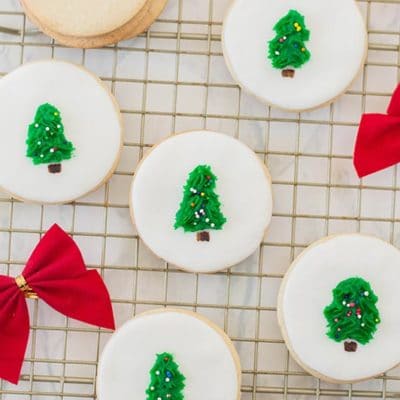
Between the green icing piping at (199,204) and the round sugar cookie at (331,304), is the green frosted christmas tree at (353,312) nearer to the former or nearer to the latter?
the round sugar cookie at (331,304)

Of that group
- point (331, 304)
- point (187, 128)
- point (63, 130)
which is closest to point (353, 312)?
point (331, 304)

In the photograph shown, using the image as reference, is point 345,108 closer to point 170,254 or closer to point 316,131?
point 316,131

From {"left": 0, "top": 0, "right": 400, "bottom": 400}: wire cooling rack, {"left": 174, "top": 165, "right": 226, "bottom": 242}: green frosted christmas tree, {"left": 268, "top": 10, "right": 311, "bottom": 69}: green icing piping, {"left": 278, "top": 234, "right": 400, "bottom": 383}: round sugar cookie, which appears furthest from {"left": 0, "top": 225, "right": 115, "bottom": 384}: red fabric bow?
{"left": 268, "top": 10, "right": 311, "bottom": 69}: green icing piping

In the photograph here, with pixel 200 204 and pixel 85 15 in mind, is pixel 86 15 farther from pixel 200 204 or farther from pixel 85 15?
pixel 200 204

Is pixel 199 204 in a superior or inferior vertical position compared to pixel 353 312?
superior

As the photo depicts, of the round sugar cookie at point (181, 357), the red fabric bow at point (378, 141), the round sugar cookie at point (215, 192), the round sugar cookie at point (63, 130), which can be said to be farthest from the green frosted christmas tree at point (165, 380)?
the red fabric bow at point (378, 141)

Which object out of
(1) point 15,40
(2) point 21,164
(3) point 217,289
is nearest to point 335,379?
(3) point 217,289
